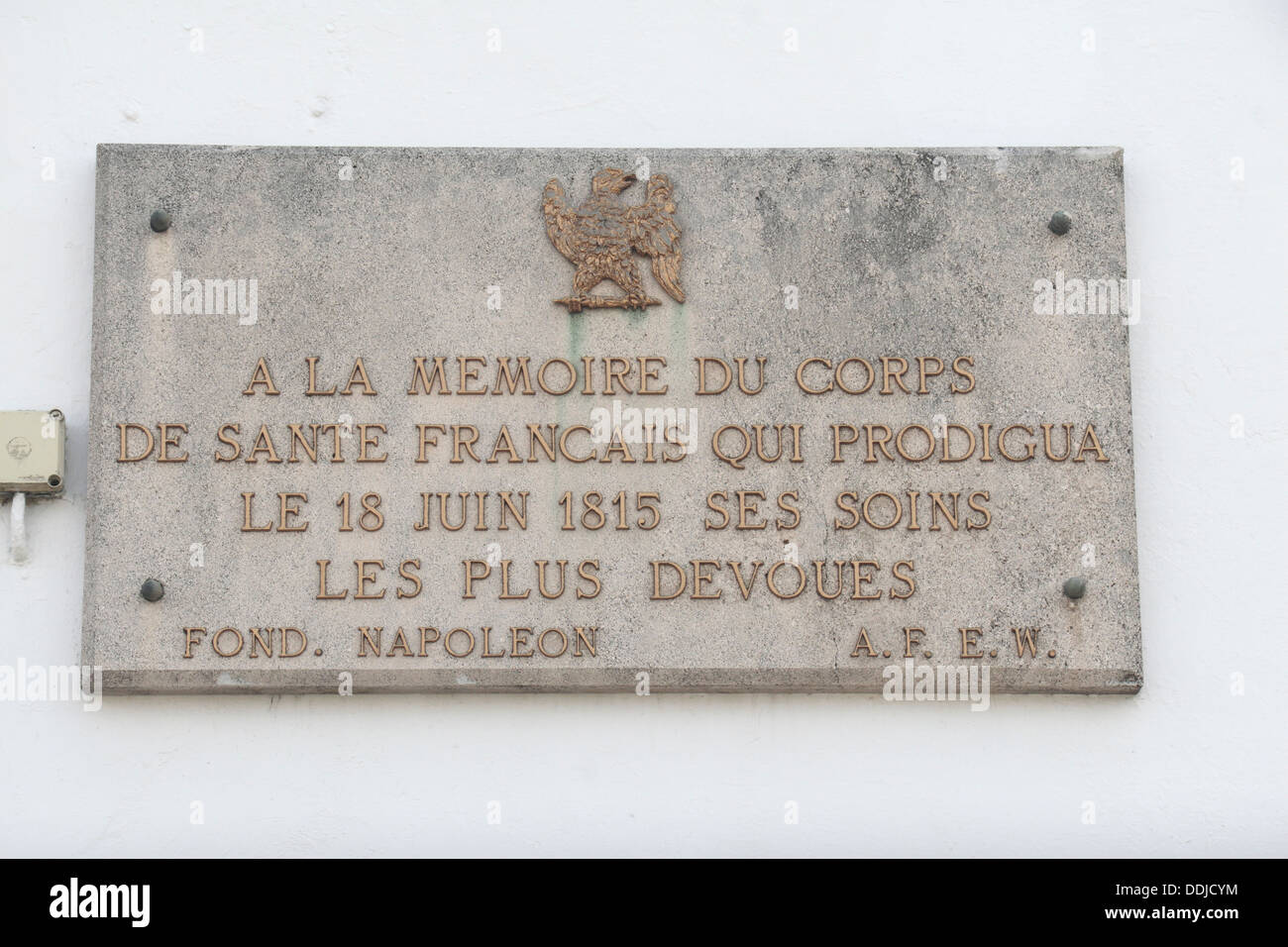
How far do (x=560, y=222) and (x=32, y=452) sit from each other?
1863 millimetres

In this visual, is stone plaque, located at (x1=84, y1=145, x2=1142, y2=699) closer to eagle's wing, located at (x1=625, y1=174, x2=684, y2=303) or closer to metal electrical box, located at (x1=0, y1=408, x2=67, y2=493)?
eagle's wing, located at (x1=625, y1=174, x2=684, y2=303)

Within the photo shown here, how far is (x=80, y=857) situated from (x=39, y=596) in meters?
0.84

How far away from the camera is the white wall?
4.91 m

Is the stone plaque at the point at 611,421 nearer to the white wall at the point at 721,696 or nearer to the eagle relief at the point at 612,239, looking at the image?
the eagle relief at the point at 612,239

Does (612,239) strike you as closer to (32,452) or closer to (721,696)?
(721,696)

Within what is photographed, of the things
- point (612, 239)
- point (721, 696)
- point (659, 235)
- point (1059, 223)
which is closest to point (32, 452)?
point (612, 239)

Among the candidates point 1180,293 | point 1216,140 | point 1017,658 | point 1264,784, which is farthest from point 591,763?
point 1216,140

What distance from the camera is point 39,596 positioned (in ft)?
16.4

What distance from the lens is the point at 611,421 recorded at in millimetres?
5012

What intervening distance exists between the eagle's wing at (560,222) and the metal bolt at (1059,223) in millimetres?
1582

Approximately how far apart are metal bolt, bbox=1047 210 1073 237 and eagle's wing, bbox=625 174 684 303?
1246mm

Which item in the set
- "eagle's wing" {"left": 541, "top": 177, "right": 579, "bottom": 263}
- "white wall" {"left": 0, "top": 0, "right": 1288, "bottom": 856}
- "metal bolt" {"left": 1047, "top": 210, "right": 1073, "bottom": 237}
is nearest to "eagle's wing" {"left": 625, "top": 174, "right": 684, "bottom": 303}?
"eagle's wing" {"left": 541, "top": 177, "right": 579, "bottom": 263}

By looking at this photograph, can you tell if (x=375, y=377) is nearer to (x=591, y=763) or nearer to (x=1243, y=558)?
(x=591, y=763)
